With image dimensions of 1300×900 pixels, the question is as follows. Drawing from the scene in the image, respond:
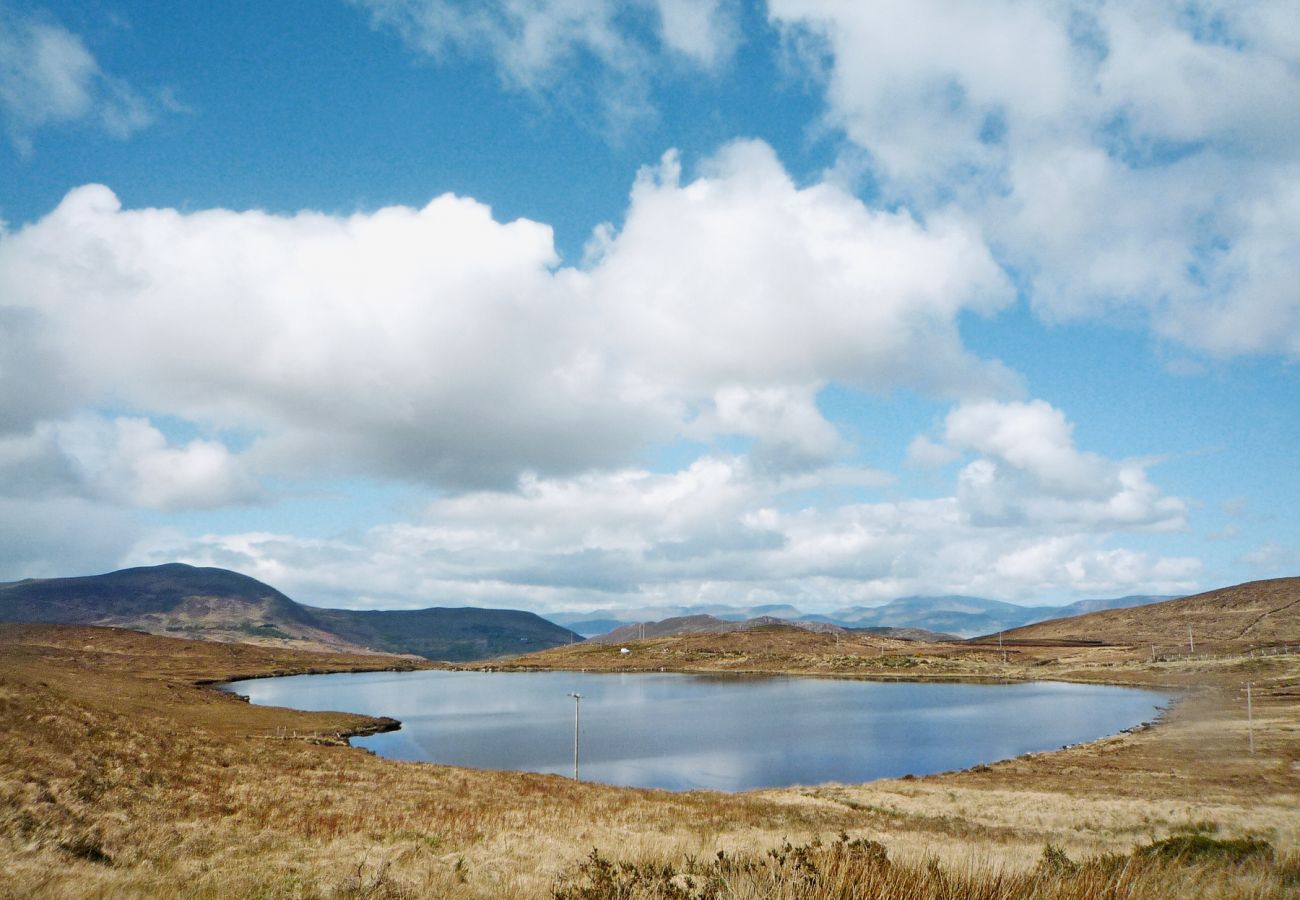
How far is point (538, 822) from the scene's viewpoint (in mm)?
27969

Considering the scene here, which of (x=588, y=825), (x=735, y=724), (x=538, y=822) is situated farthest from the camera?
(x=735, y=724)

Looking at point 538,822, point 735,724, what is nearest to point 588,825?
point 538,822

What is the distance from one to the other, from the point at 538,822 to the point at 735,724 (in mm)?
71571

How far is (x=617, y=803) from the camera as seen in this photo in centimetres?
3669

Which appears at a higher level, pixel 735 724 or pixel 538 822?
pixel 538 822

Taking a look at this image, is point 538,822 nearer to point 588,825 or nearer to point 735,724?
point 588,825

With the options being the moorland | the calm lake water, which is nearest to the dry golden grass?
the moorland

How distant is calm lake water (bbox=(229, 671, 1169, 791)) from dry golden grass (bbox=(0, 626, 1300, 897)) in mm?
13249

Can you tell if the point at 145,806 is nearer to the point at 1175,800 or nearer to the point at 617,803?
the point at 617,803

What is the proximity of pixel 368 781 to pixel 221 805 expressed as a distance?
14018 millimetres

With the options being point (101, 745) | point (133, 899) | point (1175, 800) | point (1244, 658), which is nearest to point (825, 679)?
point (1244, 658)

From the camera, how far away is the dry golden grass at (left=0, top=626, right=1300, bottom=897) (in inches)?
363

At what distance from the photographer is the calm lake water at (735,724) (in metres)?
66.1

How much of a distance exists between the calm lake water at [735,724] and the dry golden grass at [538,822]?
13.2 meters
